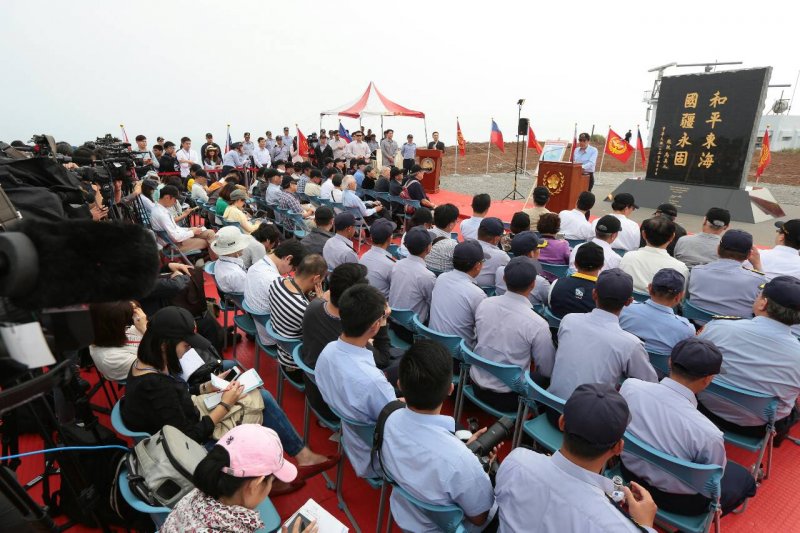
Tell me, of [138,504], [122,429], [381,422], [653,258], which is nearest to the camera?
[138,504]

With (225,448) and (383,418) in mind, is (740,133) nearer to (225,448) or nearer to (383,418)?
(383,418)

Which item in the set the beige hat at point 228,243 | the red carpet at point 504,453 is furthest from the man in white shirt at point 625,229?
the beige hat at point 228,243

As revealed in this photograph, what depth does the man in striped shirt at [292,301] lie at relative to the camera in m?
2.72

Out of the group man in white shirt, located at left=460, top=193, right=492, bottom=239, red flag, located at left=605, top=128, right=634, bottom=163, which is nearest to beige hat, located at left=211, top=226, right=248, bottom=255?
man in white shirt, located at left=460, top=193, right=492, bottom=239

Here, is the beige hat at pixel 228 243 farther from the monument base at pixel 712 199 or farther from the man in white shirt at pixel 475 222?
the monument base at pixel 712 199

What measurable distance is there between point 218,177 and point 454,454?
10531 mm

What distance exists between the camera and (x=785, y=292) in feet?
7.33

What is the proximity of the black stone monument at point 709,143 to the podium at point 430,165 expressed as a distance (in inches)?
200

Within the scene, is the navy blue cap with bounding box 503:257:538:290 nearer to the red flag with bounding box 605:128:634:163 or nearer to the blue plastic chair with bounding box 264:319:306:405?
the blue plastic chair with bounding box 264:319:306:405

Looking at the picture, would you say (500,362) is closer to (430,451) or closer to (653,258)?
(430,451)

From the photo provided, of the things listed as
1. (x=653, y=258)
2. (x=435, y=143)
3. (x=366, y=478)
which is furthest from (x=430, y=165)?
(x=366, y=478)

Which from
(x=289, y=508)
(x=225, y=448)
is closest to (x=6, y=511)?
(x=225, y=448)

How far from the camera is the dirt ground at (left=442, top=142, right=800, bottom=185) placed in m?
18.6

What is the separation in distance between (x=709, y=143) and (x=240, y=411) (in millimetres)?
10107
